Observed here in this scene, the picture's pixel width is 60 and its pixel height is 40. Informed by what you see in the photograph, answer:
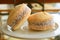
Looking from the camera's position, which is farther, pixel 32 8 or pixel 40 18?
pixel 32 8

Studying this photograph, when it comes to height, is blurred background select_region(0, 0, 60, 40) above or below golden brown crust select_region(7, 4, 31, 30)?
above

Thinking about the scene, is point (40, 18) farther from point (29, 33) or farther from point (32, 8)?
point (32, 8)

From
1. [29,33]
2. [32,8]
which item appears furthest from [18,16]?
[32,8]

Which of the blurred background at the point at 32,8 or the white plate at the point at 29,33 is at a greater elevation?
the blurred background at the point at 32,8

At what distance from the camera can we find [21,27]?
3.17ft

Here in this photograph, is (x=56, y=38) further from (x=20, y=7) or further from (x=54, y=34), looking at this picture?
(x=20, y=7)

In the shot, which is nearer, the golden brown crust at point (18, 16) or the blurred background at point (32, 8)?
the golden brown crust at point (18, 16)

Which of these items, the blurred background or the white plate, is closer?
the white plate

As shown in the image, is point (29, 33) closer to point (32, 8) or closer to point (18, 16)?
point (18, 16)

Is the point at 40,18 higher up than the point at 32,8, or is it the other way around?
the point at 32,8

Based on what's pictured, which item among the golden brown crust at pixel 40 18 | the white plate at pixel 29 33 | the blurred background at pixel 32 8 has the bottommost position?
the white plate at pixel 29 33

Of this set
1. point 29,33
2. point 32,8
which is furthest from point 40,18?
point 32,8

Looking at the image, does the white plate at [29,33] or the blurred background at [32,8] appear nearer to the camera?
the white plate at [29,33]

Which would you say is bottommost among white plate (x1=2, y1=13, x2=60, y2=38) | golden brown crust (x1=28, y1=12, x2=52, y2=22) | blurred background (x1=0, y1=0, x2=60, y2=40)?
white plate (x1=2, y1=13, x2=60, y2=38)
